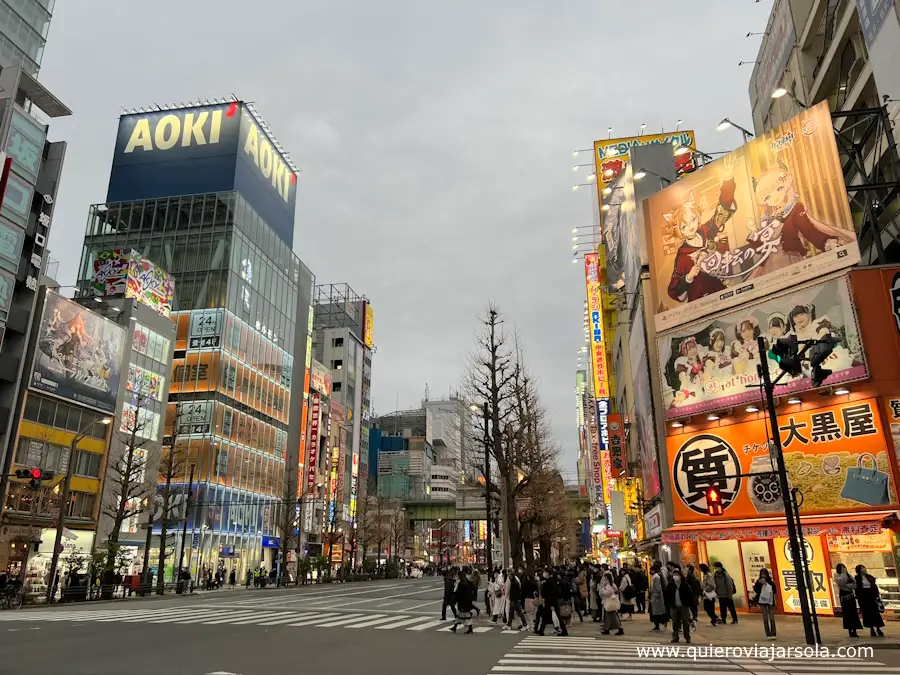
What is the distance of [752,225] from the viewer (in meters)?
23.2

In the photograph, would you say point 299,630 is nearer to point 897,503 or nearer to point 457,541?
point 897,503

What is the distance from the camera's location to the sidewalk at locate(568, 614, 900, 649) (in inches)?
517

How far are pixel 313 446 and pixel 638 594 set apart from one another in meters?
50.6

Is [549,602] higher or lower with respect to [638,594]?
higher

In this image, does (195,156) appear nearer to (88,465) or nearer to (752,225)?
(88,465)

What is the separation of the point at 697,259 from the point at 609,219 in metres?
19.4

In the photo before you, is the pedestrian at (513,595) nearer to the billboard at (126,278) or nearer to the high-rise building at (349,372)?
the billboard at (126,278)

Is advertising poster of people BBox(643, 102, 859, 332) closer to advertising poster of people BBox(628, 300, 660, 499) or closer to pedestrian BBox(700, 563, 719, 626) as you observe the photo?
advertising poster of people BBox(628, 300, 660, 499)

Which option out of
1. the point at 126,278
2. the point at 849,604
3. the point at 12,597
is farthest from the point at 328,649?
the point at 126,278

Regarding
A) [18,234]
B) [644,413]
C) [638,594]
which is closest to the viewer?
[638,594]

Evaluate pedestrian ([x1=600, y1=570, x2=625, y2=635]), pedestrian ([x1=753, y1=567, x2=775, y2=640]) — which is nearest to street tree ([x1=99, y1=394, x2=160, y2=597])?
pedestrian ([x1=600, y1=570, x2=625, y2=635])

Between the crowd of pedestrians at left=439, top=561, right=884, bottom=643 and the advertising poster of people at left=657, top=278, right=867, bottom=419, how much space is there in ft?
20.6

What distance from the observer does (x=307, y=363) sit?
73.6m

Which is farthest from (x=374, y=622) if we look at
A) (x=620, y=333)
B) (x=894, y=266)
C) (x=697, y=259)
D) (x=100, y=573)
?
(x=620, y=333)
